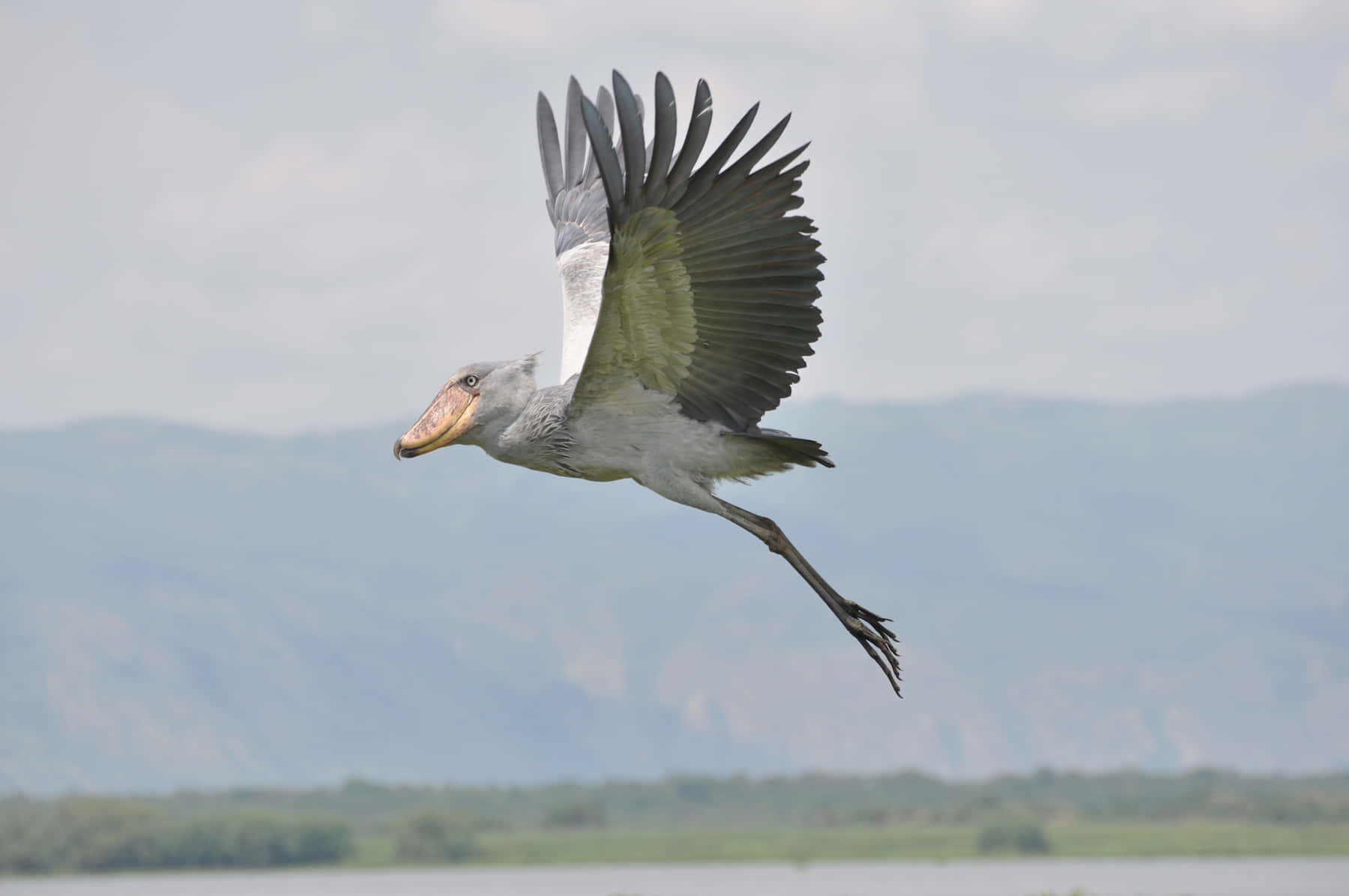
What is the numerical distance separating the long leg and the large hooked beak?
45.9 inches

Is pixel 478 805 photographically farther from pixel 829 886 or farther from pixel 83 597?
pixel 83 597

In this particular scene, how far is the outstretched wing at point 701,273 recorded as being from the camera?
7.89 meters

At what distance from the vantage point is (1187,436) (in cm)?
18400

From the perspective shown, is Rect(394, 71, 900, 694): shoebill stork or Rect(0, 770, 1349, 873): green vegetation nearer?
Rect(394, 71, 900, 694): shoebill stork

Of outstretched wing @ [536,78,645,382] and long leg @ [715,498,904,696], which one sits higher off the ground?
outstretched wing @ [536,78,645,382]

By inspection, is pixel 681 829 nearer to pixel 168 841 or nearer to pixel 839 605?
pixel 168 841

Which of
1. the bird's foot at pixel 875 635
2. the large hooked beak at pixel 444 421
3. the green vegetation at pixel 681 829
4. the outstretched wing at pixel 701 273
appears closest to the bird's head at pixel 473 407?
the large hooked beak at pixel 444 421

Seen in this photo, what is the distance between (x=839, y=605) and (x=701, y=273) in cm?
A: 168

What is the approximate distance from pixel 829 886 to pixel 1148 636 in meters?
112

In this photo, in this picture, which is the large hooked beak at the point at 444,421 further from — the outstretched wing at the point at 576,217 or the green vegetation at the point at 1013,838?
the green vegetation at the point at 1013,838

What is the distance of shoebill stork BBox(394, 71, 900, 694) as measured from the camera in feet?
26.5

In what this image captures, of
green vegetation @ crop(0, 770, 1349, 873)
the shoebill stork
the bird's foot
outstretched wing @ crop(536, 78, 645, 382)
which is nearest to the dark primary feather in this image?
outstretched wing @ crop(536, 78, 645, 382)

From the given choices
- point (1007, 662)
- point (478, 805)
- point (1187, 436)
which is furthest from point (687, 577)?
point (478, 805)

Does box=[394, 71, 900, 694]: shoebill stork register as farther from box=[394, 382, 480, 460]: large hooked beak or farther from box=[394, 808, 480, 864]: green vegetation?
box=[394, 808, 480, 864]: green vegetation
